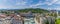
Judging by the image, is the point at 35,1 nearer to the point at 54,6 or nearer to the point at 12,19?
the point at 54,6

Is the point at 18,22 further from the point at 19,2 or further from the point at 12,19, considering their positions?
the point at 19,2

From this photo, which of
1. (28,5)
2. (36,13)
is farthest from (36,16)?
(28,5)

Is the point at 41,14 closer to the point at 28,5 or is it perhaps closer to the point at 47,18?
the point at 47,18

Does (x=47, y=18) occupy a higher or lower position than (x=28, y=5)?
lower

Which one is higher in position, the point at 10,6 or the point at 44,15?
the point at 10,6

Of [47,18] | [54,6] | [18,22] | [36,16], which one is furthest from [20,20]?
[54,6]

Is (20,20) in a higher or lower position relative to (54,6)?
lower

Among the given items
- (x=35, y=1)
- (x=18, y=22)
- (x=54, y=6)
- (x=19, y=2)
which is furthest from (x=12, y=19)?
(x=54, y=6)
